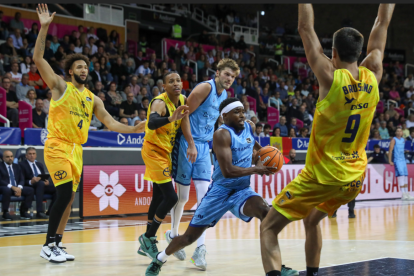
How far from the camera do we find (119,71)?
56.8 feet

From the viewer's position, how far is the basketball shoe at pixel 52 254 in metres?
5.58

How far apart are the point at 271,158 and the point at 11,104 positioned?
32.2ft

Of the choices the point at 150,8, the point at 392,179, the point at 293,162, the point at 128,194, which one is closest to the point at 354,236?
the point at 128,194

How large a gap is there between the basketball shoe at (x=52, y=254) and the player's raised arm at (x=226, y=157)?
227 centimetres

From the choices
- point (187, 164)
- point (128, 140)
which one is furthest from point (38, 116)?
point (187, 164)

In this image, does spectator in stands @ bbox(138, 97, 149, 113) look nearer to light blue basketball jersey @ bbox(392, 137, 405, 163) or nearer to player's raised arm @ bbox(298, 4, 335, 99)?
light blue basketball jersey @ bbox(392, 137, 405, 163)

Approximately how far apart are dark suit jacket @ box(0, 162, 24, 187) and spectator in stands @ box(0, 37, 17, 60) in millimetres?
5556

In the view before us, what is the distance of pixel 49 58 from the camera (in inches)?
618

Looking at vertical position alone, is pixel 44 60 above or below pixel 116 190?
above

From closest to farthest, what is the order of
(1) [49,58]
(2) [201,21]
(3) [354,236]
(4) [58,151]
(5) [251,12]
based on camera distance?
(4) [58,151] < (3) [354,236] < (1) [49,58] < (2) [201,21] < (5) [251,12]

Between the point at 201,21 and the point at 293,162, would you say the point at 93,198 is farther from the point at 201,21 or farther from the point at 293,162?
the point at 201,21

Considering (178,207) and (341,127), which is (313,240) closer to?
(341,127)

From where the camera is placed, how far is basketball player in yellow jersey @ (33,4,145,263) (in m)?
5.68

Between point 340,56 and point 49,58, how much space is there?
1361 centimetres
